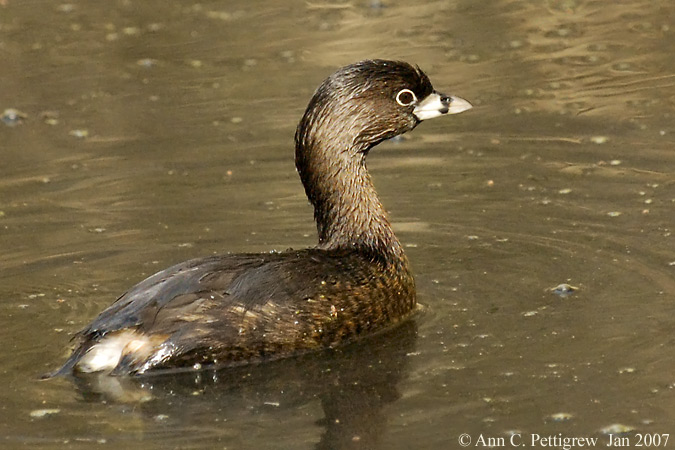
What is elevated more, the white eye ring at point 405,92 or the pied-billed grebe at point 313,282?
the white eye ring at point 405,92

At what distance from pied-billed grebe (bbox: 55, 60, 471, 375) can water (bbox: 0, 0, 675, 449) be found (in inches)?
5.3

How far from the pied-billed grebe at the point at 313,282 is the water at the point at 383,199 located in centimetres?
13

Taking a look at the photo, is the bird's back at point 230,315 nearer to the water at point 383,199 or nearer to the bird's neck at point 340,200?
the water at point 383,199

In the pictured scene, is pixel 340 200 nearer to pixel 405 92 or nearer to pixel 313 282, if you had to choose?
pixel 405 92

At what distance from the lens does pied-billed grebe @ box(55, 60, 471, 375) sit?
20.9ft

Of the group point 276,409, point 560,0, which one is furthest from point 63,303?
point 560,0

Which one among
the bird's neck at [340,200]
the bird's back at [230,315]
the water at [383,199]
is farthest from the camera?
the bird's neck at [340,200]

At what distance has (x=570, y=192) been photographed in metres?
8.69

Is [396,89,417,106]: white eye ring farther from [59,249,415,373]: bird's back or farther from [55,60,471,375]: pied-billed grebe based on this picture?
[59,249,415,373]: bird's back

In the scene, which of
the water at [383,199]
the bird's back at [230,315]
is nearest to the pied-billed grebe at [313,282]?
the bird's back at [230,315]

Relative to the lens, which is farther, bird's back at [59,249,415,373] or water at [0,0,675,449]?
bird's back at [59,249,415,373]

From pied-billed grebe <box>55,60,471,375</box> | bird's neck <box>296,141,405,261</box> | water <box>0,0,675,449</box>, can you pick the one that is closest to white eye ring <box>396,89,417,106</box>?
pied-billed grebe <box>55,60,471,375</box>

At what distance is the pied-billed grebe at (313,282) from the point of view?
6363 millimetres

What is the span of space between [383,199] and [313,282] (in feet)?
7.18
